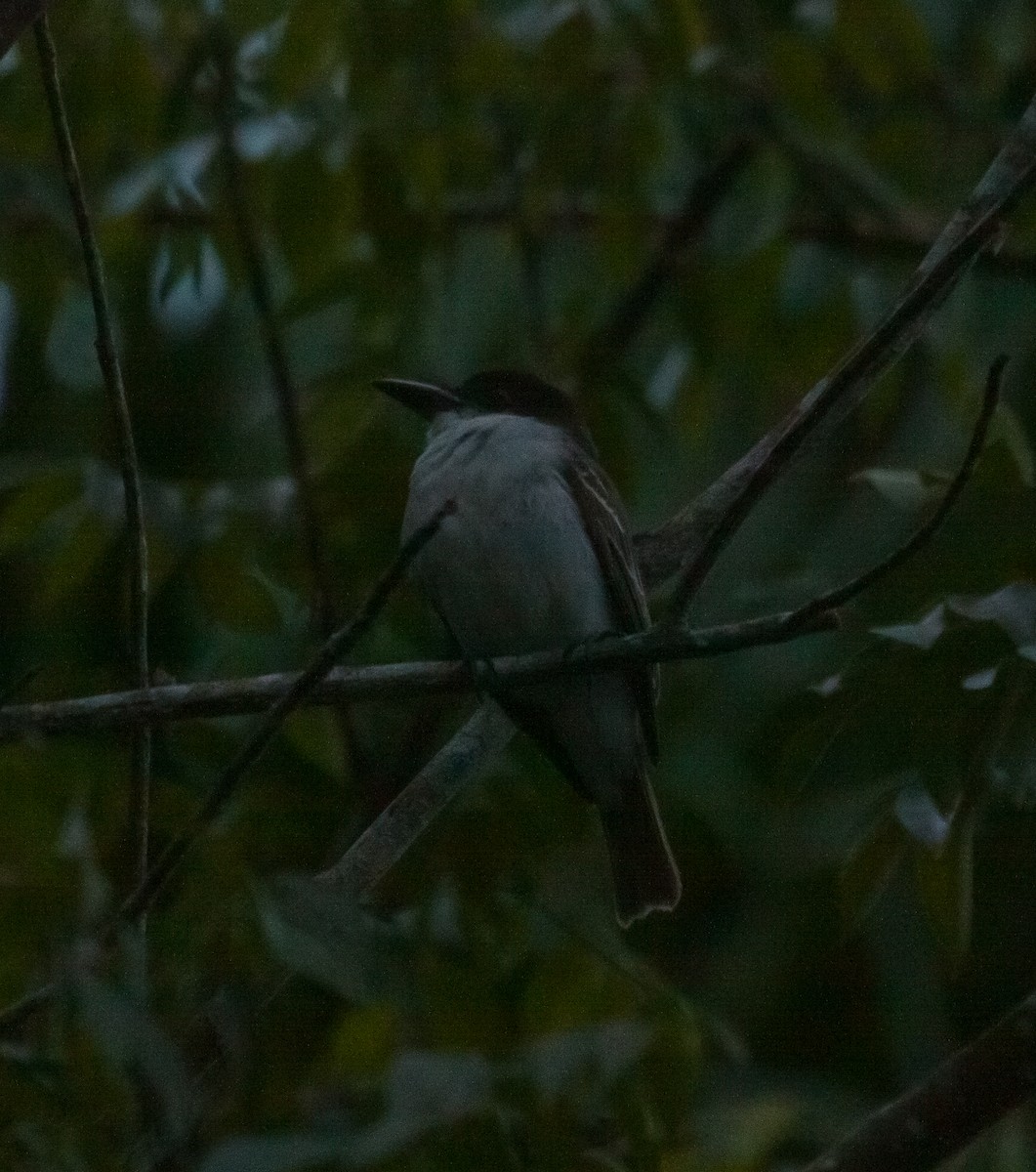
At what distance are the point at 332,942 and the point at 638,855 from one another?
89.4 inches

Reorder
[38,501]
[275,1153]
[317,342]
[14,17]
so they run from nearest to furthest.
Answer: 1. [275,1153]
2. [14,17]
3. [38,501]
4. [317,342]

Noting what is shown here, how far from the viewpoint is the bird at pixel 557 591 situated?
15.1ft

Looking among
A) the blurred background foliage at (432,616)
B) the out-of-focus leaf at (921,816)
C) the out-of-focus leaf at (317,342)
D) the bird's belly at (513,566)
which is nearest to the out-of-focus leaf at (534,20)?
the blurred background foliage at (432,616)

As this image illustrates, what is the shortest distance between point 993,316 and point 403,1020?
3051mm

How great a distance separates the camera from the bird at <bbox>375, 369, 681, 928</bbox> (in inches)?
182

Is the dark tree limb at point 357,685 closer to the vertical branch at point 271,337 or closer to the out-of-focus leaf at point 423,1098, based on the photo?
the out-of-focus leaf at point 423,1098

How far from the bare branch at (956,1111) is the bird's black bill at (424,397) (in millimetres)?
2132

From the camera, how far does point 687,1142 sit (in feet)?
11.2

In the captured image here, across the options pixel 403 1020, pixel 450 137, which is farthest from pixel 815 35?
pixel 403 1020

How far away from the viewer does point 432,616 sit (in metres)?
5.09

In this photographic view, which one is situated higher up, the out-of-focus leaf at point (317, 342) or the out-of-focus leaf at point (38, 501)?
the out-of-focus leaf at point (38, 501)

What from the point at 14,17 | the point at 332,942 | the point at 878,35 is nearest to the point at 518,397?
the point at 878,35

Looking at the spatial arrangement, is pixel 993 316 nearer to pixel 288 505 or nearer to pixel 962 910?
pixel 288 505

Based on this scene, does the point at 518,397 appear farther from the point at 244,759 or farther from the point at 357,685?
the point at 244,759
